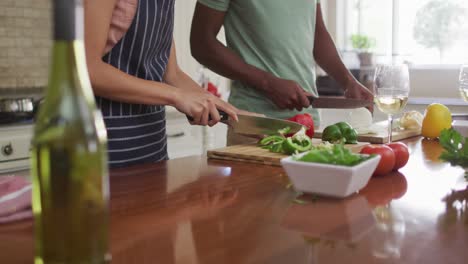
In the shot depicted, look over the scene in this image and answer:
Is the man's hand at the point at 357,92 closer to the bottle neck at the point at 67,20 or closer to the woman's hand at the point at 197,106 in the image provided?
the woman's hand at the point at 197,106

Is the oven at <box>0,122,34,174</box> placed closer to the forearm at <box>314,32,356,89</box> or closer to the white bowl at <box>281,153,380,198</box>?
the forearm at <box>314,32,356,89</box>

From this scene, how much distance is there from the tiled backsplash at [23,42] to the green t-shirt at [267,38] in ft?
3.51

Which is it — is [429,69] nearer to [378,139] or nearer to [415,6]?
[415,6]

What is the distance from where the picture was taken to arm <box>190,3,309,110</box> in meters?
1.88

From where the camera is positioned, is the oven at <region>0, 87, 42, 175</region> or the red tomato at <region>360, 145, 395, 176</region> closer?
the red tomato at <region>360, 145, 395, 176</region>

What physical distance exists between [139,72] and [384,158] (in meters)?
0.67

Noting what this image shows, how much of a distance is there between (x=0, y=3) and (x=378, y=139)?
6.05ft

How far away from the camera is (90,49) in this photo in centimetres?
128

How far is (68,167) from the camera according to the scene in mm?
520

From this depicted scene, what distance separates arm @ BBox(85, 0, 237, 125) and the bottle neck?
0.79 metres

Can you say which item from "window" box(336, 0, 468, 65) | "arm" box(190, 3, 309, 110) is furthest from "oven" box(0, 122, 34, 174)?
"window" box(336, 0, 468, 65)

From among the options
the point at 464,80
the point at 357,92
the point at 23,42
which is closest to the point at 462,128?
the point at 464,80

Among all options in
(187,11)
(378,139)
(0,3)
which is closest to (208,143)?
(187,11)

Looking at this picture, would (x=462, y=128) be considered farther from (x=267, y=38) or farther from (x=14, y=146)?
(x=14, y=146)
